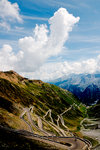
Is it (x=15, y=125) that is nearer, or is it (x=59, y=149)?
(x=59, y=149)

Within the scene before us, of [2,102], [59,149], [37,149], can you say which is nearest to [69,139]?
[59,149]

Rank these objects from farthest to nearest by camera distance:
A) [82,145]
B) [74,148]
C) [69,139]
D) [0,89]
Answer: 1. [0,89]
2. [69,139]
3. [82,145]
4. [74,148]

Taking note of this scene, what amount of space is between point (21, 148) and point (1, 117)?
136 feet

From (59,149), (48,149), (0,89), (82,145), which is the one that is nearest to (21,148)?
(48,149)

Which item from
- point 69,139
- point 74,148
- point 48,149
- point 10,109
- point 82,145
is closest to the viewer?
point 48,149

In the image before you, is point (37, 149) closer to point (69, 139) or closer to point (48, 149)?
point (48, 149)

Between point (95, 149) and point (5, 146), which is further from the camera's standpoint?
point (95, 149)

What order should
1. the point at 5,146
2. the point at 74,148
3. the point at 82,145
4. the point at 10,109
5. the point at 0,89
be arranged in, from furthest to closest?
the point at 0,89 → the point at 10,109 → the point at 82,145 → the point at 74,148 → the point at 5,146

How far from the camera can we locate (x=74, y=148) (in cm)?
5988

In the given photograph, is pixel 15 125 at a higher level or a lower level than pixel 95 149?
higher

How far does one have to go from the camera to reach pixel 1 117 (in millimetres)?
82438

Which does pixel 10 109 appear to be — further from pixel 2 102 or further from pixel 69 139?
pixel 69 139

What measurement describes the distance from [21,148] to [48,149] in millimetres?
10811

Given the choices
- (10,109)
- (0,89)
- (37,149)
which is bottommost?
(37,149)
